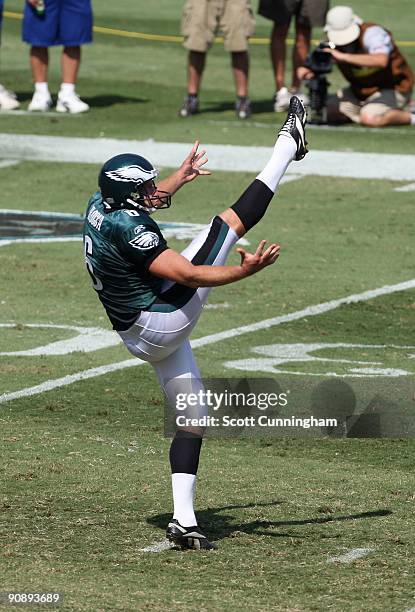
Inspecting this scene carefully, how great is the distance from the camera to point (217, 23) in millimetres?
18953

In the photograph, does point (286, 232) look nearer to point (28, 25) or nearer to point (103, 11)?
point (28, 25)

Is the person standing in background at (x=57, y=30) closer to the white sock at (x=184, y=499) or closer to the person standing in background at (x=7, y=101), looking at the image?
the person standing in background at (x=7, y=101)

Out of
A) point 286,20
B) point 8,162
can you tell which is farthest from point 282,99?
point 8,162

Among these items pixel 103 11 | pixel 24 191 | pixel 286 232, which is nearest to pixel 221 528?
pixel 286 232

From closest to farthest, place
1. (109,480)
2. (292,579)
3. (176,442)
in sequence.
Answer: (292,579)
(176,442)
(109,480)

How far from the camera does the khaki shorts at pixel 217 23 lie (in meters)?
18.7

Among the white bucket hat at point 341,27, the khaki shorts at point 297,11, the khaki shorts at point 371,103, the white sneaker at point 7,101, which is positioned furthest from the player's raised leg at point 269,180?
the white sneaker at point 7,101

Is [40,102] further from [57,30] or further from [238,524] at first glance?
[238,524]

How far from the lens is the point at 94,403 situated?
9312 mm

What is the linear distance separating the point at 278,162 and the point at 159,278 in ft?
3.24

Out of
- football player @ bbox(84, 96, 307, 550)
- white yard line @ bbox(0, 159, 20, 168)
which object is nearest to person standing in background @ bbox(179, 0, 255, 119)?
white yard line @ bbox(0, 159, 20, 168)

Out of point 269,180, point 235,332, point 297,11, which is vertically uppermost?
point 269,180

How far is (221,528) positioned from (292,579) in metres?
0.84

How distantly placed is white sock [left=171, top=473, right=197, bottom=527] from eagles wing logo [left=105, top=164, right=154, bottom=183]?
49.7 inches
